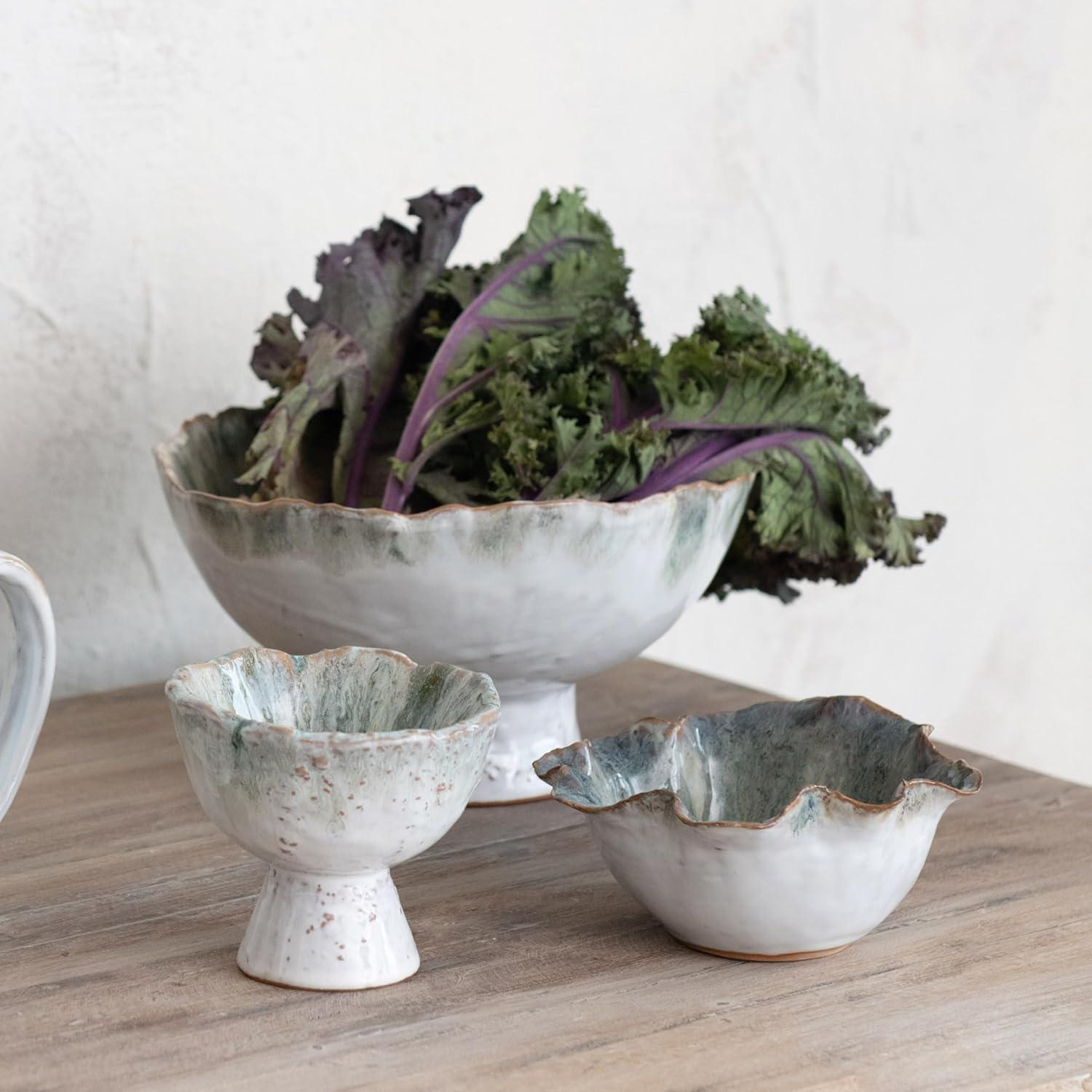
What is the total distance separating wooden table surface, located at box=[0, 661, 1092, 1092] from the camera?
1.59ft

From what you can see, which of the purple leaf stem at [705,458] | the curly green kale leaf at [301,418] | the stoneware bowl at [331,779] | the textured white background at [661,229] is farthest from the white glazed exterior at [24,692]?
the textured white background at [661,229]

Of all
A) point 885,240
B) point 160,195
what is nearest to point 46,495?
point 160,195

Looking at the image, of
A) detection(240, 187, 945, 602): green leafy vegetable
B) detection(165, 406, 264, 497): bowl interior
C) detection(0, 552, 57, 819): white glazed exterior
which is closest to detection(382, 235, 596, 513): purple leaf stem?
detection(240, 187, 945, 602): green leafy vegetable

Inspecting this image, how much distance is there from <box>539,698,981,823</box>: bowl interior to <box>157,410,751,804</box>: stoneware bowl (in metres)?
0.08

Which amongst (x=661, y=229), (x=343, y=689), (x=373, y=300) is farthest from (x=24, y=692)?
(x=661, y=229)

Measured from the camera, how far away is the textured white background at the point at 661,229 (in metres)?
0.98

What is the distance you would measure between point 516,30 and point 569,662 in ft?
2.06

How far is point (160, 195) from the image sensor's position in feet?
3.29

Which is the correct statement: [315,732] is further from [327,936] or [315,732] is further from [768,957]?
[768,957]

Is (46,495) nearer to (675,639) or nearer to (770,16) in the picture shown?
(675,639)

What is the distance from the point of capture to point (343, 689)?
0.59 m

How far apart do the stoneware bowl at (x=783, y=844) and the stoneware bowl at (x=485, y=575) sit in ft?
0.27

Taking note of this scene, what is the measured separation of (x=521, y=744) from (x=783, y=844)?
256mm

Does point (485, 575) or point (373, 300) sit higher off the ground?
point (373, 300)
